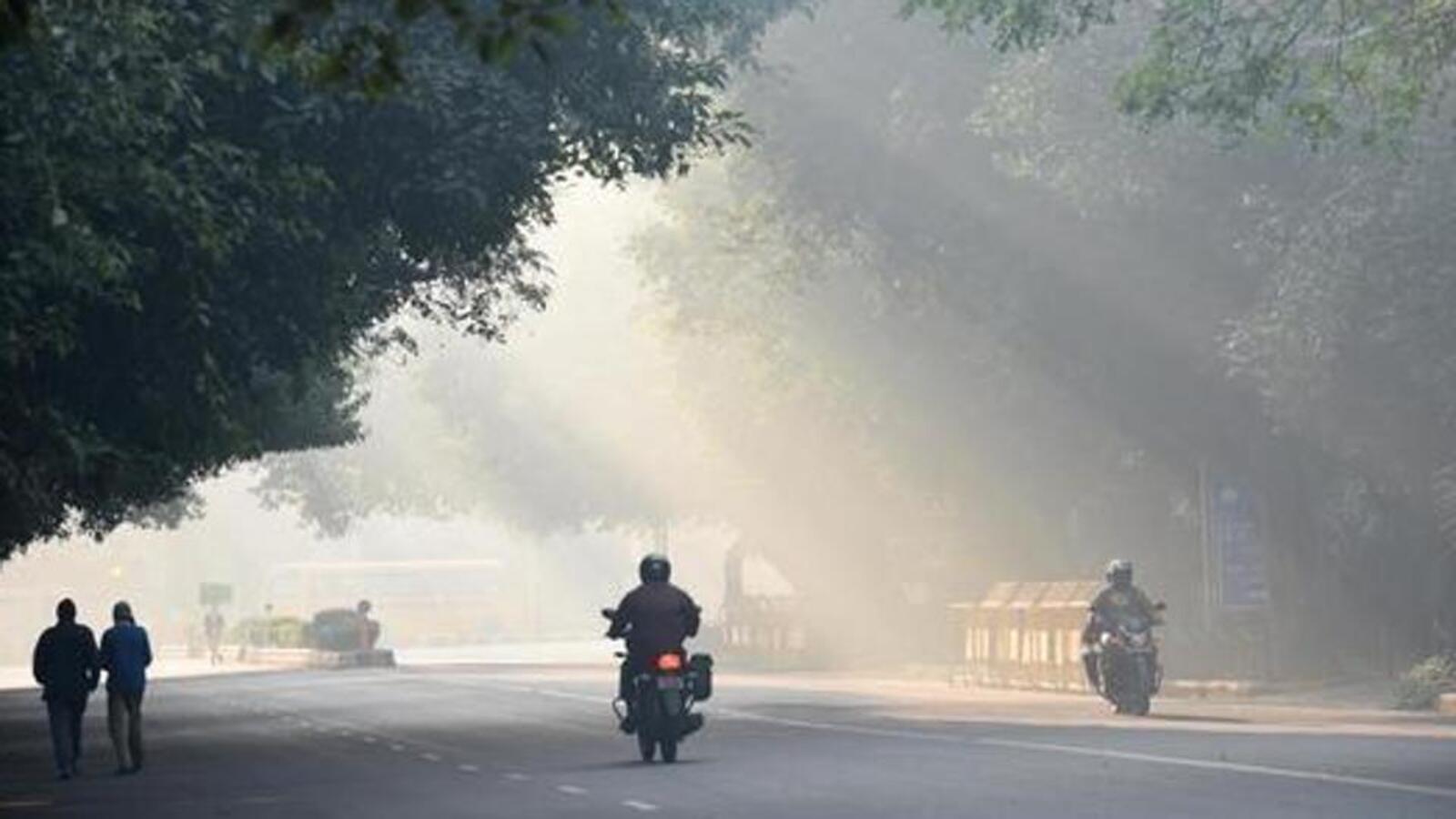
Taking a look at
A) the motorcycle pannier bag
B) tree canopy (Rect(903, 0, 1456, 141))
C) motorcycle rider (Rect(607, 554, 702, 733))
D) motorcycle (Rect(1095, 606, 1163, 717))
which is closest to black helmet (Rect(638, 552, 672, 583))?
motorcycle rider (Rect(607, 554, 702, 733))

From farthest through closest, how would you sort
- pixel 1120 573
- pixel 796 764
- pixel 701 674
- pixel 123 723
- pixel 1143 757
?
pixel 1120 573 < pixel 123 723 < pixel 701 674 < pixel 796 764 < pixel 1143 757

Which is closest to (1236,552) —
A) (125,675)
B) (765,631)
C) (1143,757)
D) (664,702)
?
(125,675)

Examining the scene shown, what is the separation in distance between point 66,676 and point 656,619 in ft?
24.5

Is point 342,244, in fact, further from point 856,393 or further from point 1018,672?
point 856,393

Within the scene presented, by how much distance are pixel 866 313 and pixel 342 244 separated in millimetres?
33959

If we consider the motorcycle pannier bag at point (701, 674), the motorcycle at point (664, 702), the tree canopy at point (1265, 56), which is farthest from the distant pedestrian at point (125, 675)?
the tree canopy at point (1265, 56)

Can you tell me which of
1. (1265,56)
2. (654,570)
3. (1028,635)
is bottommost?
(654,570)

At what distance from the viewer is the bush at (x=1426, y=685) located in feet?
123

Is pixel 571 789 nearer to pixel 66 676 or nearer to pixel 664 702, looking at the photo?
pixel 664 702

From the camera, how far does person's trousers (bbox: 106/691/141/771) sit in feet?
103

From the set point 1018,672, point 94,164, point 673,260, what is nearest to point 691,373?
point 673,260

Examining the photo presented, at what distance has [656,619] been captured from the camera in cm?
2812

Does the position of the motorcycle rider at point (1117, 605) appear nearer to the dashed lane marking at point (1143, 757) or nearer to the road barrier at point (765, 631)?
the dashed lane marking at point (1143, 757)

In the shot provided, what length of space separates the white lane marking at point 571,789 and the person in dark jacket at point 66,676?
846 cm
